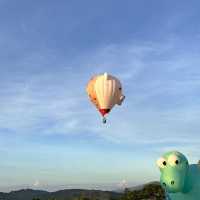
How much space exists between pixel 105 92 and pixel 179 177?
33.3 feet

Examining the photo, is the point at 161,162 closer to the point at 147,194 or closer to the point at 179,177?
the point at 179,177

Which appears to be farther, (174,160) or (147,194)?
(147,194)

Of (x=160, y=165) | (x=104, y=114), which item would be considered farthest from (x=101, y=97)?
(x=160, y=165)

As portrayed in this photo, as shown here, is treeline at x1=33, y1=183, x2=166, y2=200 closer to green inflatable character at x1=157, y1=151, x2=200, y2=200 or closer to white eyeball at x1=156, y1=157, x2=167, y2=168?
green inflatable character at x1=157, y1=151, x2=200, y2=200

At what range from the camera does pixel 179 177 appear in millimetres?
27484

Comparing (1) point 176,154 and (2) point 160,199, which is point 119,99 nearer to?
(1) point 176,154

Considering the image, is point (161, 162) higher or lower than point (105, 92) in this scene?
lower

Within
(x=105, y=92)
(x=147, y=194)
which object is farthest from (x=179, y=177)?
(x=147, y=194)

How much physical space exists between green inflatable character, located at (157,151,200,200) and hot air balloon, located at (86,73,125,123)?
27.9 ft

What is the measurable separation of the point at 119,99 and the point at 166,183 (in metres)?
10.1

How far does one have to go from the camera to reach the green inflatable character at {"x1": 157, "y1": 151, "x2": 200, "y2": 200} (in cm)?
2755

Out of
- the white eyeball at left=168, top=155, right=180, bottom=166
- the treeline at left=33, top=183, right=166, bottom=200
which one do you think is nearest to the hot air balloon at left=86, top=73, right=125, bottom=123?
the white eyeball at left=168, top=155, right=180, bottom=166

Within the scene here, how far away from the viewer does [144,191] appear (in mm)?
88625

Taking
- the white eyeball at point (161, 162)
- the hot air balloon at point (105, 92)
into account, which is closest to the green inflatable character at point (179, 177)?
the white eyeball at point (161, 162)
